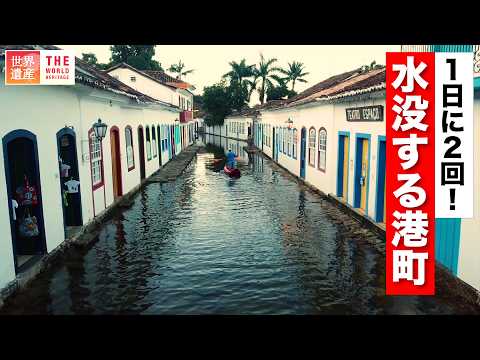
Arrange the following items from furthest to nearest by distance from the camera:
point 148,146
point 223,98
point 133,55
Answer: point 133,55 → point 223,98 → point 148,146

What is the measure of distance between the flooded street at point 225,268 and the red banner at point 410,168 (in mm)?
1051

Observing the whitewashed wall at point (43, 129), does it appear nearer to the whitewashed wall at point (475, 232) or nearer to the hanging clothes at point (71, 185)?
the hanging clothes at point (71, 185)

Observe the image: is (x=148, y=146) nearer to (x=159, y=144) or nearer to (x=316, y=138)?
(x=159, y=144)

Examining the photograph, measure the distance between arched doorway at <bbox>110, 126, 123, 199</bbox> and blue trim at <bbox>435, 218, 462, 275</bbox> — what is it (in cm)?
1038

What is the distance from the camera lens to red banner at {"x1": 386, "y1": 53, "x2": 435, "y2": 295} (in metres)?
5.44

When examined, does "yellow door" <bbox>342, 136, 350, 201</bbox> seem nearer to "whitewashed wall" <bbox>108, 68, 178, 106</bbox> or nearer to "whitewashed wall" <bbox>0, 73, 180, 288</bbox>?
"whitewashed wall" <bbox>0, 73, 180, 288</bbox>

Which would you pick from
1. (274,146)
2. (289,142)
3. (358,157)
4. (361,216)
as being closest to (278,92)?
(274,146)

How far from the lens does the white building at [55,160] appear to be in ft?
21.8

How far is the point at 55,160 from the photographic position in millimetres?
8617

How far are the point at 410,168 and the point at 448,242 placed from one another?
8.14ft

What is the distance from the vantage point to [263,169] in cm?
2338

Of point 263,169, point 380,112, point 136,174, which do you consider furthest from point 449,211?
point 263,169

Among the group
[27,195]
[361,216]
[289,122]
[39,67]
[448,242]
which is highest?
[39,67]

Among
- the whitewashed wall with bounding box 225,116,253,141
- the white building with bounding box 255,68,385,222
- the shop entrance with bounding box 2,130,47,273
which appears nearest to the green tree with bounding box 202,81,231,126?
the whitewashed wall with bounding box 225,116,253,141
